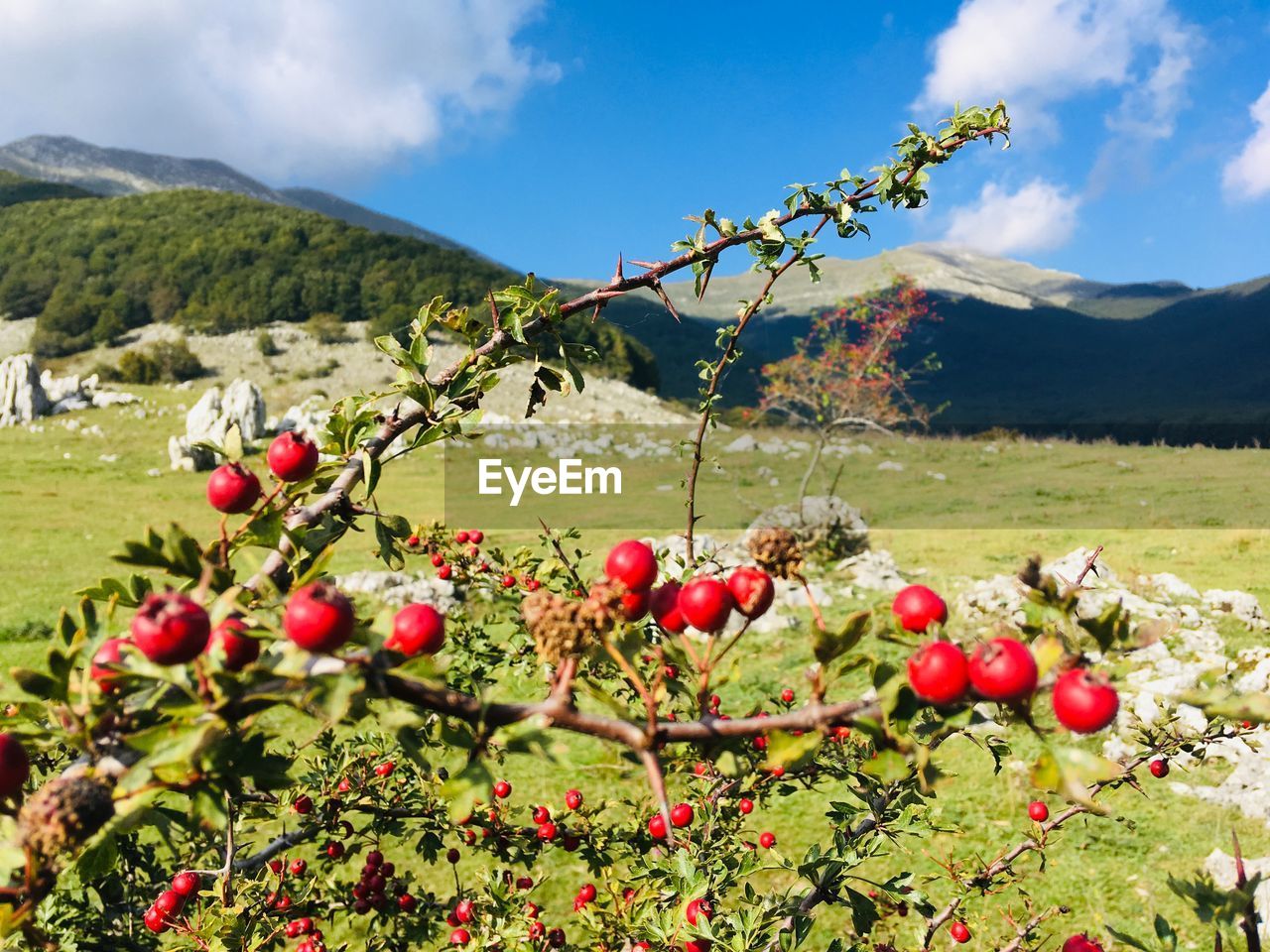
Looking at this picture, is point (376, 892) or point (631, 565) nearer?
point (631, 565)

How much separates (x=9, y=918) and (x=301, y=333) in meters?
47.8

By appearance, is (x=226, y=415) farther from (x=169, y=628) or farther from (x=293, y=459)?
(x=169, y=628)

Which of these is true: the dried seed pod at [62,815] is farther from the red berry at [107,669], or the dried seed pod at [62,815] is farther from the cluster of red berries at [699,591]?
the cluster of red berries at [699,591]

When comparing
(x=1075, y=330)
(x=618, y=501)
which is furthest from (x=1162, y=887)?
(x=1075, y=330)

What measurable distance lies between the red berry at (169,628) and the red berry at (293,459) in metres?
0.46

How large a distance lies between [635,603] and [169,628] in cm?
54

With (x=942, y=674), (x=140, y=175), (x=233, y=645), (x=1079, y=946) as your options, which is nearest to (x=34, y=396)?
(x=233, y=645)

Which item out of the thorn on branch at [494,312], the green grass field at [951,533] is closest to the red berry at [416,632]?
the green grass field at [951,533]

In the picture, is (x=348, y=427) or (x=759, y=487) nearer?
(x=348, y=427)

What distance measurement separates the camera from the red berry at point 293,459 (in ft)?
4.03

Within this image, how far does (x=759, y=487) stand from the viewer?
2050cm

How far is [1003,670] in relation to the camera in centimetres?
82

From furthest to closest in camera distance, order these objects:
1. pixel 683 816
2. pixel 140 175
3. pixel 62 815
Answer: pixel 140 175 < pixel 683 816 < pixel 62 815

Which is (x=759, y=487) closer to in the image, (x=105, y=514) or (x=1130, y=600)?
(x=1130, y=600)
